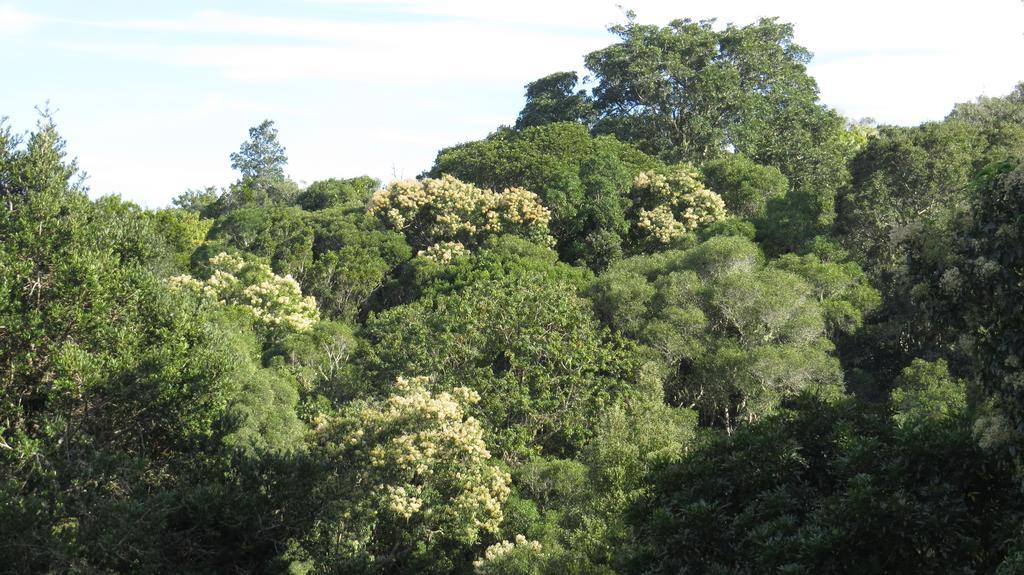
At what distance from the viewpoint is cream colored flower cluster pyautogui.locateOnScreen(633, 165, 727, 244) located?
42938 mm

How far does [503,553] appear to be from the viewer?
20.1 m

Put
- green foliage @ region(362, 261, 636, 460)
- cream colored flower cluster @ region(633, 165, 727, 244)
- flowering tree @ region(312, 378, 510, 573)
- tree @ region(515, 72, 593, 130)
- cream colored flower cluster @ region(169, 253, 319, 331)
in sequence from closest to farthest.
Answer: flowering tree @ region(312, 378, 510, 573), green foliage @ region(362, 261, 636, 460), cream colored flower cluster @ region(169, 253, 319, 331), cream colored flower cluster @ region(633, 165, 727, 244), tree @ region(515, 72, 593, 130)

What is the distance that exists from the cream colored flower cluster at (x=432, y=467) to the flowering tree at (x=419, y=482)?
0.02m

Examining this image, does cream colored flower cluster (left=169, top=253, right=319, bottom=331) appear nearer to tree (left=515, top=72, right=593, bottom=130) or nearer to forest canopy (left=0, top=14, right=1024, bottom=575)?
forest canopy (left=0, top=14, right=1024, bottom=575)

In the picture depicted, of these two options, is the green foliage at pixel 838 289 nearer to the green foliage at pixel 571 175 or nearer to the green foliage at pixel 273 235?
the green foliage at pixel 571 175

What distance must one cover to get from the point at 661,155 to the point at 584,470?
108 ft

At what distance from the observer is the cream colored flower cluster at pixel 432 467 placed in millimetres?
21219

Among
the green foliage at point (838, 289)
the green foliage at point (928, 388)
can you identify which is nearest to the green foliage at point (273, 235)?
the green foliage at point (838, 289)

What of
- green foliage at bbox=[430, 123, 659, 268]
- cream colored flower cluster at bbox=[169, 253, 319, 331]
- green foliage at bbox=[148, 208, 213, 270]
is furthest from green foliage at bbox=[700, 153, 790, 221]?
green foliage at bbox=[148, 208, 213, 270]

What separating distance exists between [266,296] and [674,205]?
17969 millimetres

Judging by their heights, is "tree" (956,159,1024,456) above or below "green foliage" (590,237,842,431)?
above

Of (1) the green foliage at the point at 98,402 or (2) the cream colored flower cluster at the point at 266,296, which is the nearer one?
(1) the green foliage at the point at 98,402

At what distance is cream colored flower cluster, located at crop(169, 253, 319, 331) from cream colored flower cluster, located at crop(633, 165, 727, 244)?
1477 centimetres

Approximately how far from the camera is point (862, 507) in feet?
34.9
